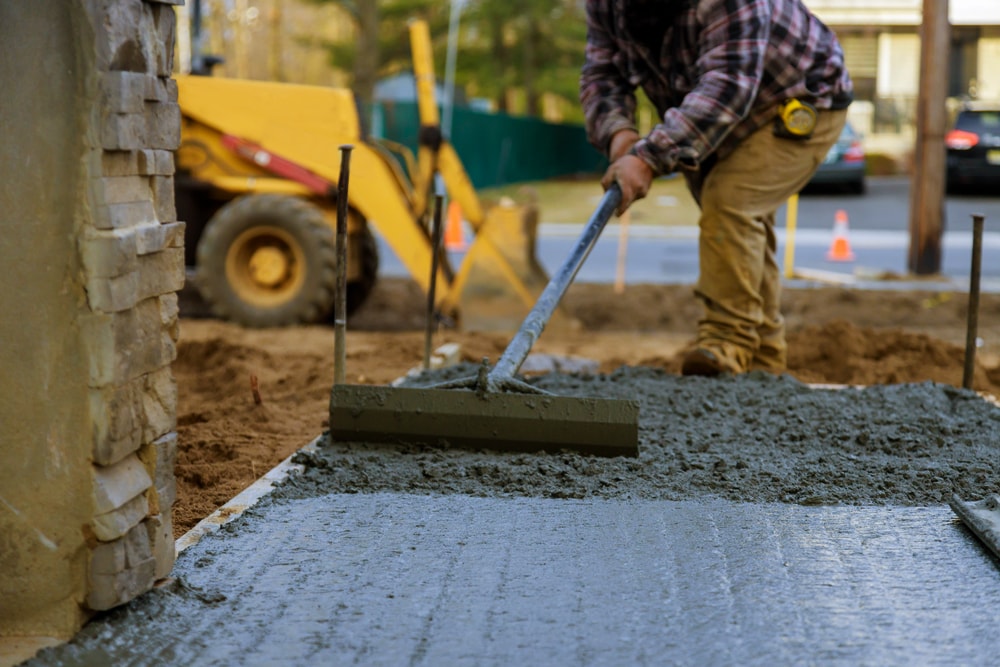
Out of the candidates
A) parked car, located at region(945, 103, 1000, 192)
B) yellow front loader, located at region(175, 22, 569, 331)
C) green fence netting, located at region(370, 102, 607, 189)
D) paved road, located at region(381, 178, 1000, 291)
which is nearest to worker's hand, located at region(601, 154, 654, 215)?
yellow front loader, located at region(175, 22, 569, 331)

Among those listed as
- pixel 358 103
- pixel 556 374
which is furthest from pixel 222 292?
pixel 556 374

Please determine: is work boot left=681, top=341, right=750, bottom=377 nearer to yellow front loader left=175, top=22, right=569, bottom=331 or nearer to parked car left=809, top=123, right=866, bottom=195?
yellow front loader left=175, top=22, right=569, bottom=331

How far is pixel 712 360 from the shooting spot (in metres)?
4.95

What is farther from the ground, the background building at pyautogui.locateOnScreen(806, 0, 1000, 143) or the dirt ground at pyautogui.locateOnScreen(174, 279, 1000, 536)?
the background building at pyautogui.locateOnScreen(806, 0, 1000, 143)

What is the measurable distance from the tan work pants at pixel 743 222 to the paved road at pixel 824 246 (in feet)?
15.1

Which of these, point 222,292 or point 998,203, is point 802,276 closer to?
Result: point 222,292

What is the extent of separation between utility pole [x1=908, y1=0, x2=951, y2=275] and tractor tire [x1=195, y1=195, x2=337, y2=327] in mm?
5695

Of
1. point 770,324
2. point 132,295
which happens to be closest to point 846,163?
point 770,324

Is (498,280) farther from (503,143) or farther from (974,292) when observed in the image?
(503,143)

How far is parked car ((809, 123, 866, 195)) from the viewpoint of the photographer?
2080cm

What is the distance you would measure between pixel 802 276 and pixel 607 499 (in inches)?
313

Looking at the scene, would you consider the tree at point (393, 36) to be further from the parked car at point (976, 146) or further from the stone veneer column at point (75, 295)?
the stone veneer column at point (75, 295)

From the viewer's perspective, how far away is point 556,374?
496 centimetres

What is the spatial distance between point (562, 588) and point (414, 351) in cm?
435
